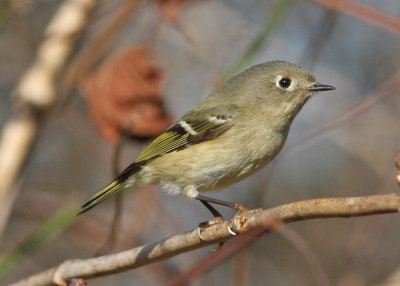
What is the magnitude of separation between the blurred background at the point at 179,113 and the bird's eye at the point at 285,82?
13 centimetres

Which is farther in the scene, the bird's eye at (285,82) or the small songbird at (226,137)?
the bird's eye at (285,82)

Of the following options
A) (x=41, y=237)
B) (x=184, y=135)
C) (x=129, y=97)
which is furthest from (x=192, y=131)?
(x=41, y=237)

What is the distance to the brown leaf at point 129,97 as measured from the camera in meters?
1.97

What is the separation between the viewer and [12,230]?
12.2 ft

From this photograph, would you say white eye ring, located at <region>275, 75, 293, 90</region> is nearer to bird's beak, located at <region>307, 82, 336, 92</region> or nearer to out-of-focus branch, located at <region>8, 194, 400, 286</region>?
bird's beak, located at <region>307, 82, 336, 92</region>

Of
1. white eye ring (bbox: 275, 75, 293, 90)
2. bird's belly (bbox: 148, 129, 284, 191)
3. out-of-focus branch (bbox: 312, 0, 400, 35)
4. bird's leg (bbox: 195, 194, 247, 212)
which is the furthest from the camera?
white eye ring (bbox: 275, 75, 293, 90)

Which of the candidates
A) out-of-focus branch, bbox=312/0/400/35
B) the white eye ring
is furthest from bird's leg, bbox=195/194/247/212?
out-of-focus branch, bbox=312/0/400/35

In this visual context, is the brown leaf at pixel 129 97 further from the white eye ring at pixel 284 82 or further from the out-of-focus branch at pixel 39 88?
the white eye ring at pixel 284 82

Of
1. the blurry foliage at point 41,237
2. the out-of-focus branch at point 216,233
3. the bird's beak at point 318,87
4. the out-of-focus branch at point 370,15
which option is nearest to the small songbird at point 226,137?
the bird's beak at point 318,87

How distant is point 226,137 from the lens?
204 centimetres

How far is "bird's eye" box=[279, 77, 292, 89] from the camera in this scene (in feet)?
7.27

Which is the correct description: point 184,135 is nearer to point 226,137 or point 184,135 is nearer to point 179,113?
point 226,137

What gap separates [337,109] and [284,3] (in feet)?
3.78

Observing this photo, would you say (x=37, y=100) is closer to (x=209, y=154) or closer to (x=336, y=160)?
(x=209, y=154)
